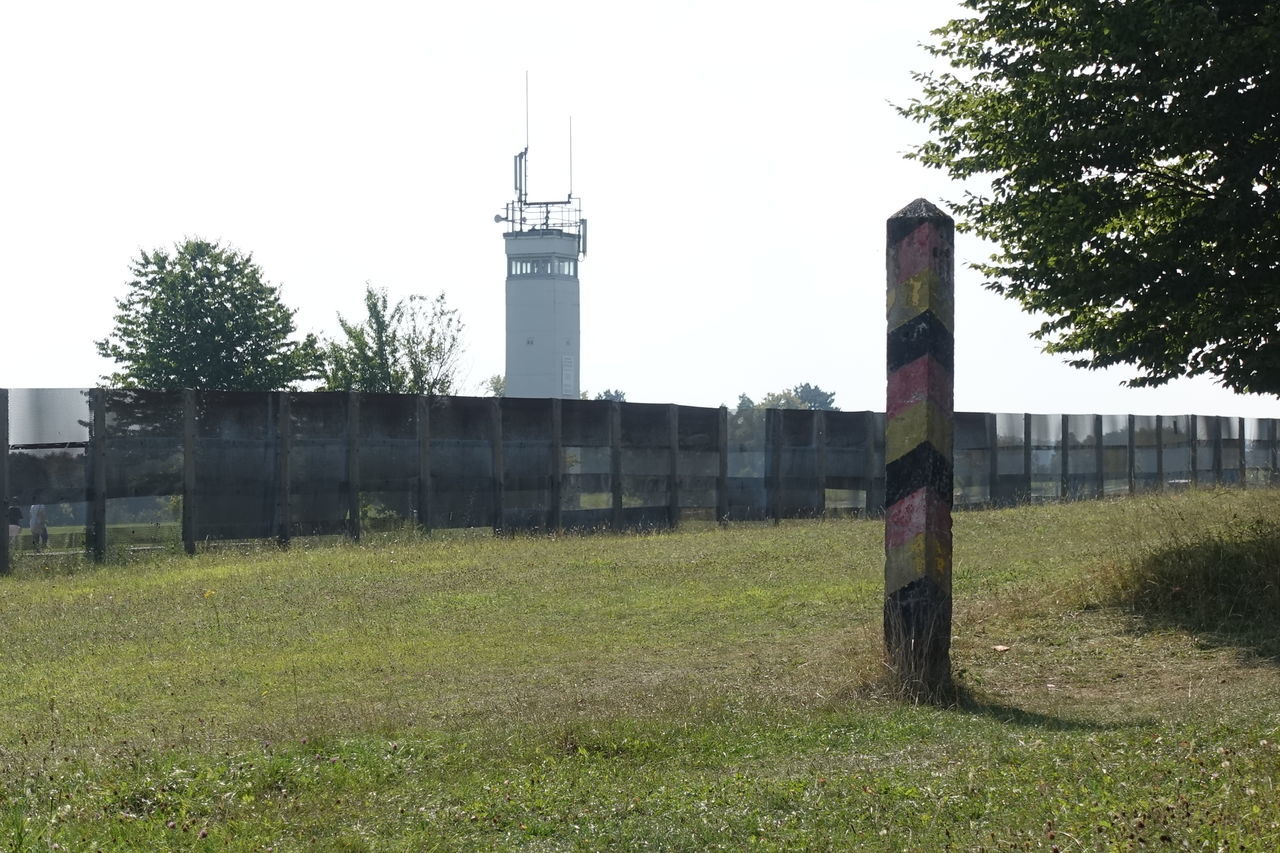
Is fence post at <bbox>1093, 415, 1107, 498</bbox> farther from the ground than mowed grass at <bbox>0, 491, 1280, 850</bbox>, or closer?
farther from the ground

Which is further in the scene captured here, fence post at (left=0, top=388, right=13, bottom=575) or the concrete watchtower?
the concrete watchtower

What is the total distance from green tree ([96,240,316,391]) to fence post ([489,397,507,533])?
38.1m

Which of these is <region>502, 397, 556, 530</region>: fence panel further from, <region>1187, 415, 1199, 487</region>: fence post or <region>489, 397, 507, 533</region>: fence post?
<region>1187, 415, 1199, 487</region>: fence post

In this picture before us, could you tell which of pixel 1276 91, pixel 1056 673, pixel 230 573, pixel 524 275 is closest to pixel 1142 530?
pixel 1276 91

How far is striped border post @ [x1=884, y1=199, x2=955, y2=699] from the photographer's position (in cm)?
820

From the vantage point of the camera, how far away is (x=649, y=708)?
7.76 meters

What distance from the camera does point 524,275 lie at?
110 metres

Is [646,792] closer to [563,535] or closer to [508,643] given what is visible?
[508,643]

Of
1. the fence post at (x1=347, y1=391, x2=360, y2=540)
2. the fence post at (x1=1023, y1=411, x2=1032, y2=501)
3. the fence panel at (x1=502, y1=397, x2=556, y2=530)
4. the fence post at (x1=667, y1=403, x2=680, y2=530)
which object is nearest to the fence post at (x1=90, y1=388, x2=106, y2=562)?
the fence post at (x1=347, y1=391, x2=360, y2=540)

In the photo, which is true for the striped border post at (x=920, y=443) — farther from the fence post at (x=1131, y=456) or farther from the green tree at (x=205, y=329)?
the green tree at (x=205, y=329)

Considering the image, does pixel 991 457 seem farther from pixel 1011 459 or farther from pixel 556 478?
pixel 556 478

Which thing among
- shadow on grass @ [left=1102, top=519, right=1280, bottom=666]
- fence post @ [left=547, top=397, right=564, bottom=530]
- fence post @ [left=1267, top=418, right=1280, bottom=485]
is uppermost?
fence post @ [left=1267, top=418, right=1280, bottom=485]

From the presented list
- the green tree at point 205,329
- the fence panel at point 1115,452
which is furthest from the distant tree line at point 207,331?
Result: the fence panel at point 1115,452

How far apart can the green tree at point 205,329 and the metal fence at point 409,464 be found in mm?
36110
